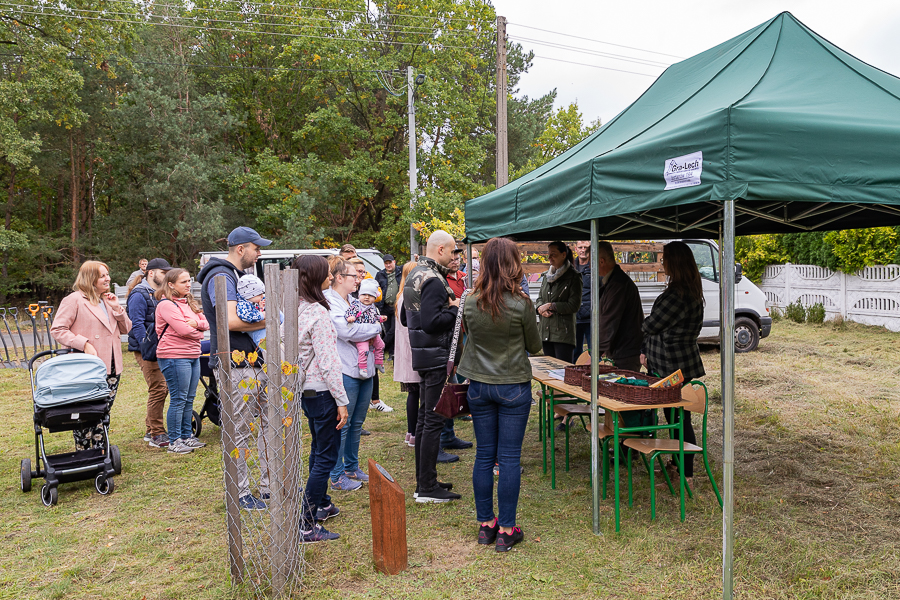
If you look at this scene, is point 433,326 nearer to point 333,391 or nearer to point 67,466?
point 333,391

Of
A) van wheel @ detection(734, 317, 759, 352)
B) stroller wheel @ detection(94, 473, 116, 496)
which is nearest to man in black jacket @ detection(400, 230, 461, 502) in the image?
stroller wheel @ detection(94, 473, 116, 496)

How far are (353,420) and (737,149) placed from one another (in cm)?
316

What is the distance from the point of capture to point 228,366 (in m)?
2.99

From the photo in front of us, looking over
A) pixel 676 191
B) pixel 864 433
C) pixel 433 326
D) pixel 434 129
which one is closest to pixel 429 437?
pixel 433 326

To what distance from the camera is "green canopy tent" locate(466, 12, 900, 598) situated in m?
2.65

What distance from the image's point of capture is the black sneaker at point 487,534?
361 cm

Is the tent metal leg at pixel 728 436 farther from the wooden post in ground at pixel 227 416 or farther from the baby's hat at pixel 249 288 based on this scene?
the baby's hat at pixel 249 288

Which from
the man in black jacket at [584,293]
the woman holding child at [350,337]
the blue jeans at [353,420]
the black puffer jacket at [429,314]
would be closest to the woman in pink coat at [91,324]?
the blue jeans at [353,420]

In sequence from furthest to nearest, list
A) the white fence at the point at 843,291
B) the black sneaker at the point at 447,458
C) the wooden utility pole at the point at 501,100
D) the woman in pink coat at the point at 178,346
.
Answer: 1. the white fence at the point at 843,291
2. the wooden utility pole at the point at 501,100
3. the woman in pink coat at the point at 178,346
4. the black sneaker at the point at 447,458

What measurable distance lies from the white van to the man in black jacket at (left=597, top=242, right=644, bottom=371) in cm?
479

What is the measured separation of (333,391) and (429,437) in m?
0.97

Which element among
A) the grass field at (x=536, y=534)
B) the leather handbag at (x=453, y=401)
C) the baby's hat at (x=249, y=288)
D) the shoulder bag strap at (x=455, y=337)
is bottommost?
the grass field at (x=536, y=534)

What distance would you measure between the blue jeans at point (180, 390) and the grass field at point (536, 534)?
28cm

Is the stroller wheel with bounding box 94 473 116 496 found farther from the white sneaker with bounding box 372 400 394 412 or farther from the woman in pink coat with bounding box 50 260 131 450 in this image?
the white sneaker with bounding box 372 400 394 412
